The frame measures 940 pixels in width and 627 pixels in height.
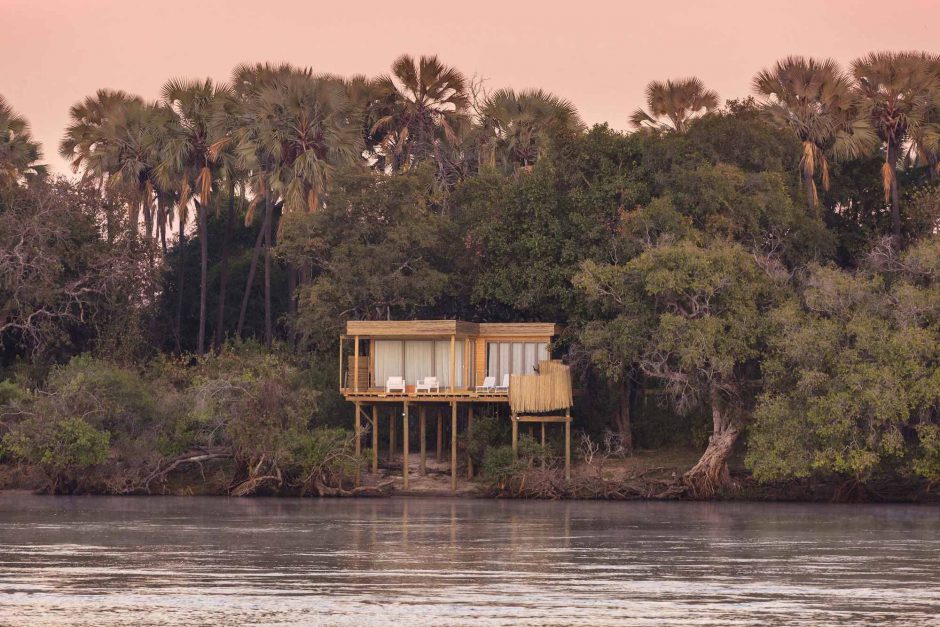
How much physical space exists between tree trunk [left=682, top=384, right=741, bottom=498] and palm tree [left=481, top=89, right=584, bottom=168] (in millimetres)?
18148

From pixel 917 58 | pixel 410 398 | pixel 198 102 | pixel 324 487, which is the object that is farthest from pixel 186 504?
pixel 917 58

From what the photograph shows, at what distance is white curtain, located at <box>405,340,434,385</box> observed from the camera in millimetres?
46156

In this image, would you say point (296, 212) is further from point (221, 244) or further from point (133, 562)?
point (133, 562)

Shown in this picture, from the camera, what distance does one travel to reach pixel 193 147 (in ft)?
182

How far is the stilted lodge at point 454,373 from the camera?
44094mm

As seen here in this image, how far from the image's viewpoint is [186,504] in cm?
4019

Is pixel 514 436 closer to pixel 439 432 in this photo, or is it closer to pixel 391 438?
pixel 439 432

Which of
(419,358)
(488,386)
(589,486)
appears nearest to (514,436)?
(488,386)

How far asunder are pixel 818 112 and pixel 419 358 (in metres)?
15.4

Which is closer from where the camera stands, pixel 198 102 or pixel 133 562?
pixel 133 562

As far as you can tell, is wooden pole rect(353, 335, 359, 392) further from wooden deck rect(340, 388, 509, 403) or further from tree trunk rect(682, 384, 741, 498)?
tree trunk rect(682, 384, 741, 498)

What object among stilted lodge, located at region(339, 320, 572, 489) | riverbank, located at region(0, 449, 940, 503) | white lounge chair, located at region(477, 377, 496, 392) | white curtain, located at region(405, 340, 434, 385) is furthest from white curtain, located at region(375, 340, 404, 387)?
riverbank, located at region(0, 449, 940, 503)

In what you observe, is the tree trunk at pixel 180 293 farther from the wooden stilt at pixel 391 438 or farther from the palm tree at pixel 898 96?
the palm tree at pixel 898 96

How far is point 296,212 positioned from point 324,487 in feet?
31.9
